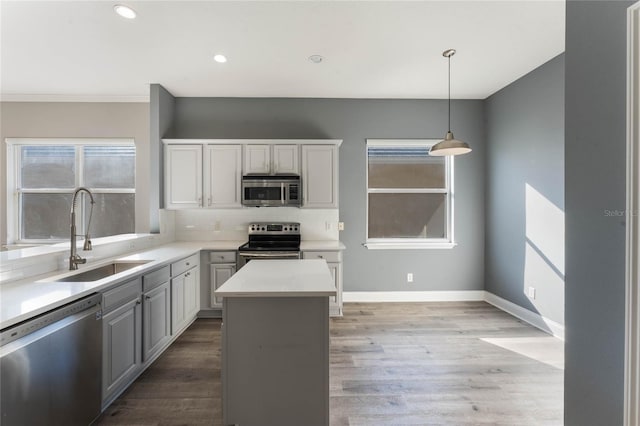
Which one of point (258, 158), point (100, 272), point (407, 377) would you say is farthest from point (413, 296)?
point (100, 272)

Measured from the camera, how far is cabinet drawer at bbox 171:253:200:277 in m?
2.74

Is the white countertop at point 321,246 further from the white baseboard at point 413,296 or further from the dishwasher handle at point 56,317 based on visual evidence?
the dishwasher handle at point 56,317

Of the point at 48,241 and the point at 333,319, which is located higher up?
the point at 48,241

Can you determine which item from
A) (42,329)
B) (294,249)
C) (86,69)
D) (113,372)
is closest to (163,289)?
(113,372)

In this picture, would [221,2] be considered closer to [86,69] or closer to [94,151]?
[86,69]

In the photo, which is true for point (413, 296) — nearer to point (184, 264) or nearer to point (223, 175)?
point (184, 264)

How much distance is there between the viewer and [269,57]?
2832 mm

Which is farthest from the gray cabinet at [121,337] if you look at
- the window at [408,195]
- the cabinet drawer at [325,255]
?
the window at [408,195]

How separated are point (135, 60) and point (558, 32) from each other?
165 inches

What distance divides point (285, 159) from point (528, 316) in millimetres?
3559

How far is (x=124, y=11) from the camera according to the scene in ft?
7.06

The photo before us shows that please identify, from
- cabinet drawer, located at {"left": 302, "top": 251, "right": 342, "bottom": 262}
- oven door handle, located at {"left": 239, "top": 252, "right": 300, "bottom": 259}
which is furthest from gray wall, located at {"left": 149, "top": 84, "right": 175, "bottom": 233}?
cabinet drawer, located at {"left": 302, "top": 251, "right": 342, "bottom": 262}

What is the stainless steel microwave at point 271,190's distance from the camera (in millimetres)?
3473

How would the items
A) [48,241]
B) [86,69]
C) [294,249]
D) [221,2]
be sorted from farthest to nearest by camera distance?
[48,241]
[294,249]
[86,69]
[221,2]
